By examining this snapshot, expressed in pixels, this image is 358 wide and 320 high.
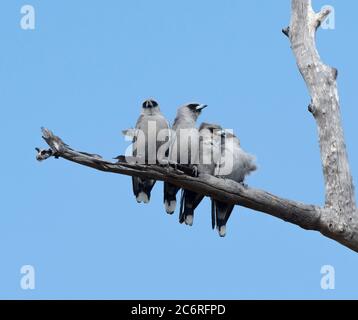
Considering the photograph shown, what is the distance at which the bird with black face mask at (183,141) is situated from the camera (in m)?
14.0

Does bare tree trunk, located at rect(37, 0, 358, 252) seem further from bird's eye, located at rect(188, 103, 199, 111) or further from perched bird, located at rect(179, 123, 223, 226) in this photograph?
bird's eye, located at rect(188, 103, 199, 111)

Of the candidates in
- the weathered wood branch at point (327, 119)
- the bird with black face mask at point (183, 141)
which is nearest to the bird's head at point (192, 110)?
the bird with black face mask at point (183, 141)

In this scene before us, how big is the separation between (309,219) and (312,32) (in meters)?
2.55

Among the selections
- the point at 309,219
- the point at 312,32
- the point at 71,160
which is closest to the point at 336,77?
the point at 312,32

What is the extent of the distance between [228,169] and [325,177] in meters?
1.84

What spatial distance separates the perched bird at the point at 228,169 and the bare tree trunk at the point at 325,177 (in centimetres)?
168

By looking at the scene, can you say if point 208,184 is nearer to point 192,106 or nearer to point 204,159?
point 204,159

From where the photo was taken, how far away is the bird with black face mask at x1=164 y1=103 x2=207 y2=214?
14.0 metres

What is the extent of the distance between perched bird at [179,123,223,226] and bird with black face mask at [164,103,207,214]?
16 cm

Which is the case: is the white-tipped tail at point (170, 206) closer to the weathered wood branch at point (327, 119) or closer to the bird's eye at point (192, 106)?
the bird's eye at point (192, 106)

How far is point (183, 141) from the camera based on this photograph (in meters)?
14.1

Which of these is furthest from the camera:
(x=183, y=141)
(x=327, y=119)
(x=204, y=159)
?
(x=204, y=159)

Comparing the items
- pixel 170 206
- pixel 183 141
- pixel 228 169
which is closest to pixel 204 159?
pixel 228 169
